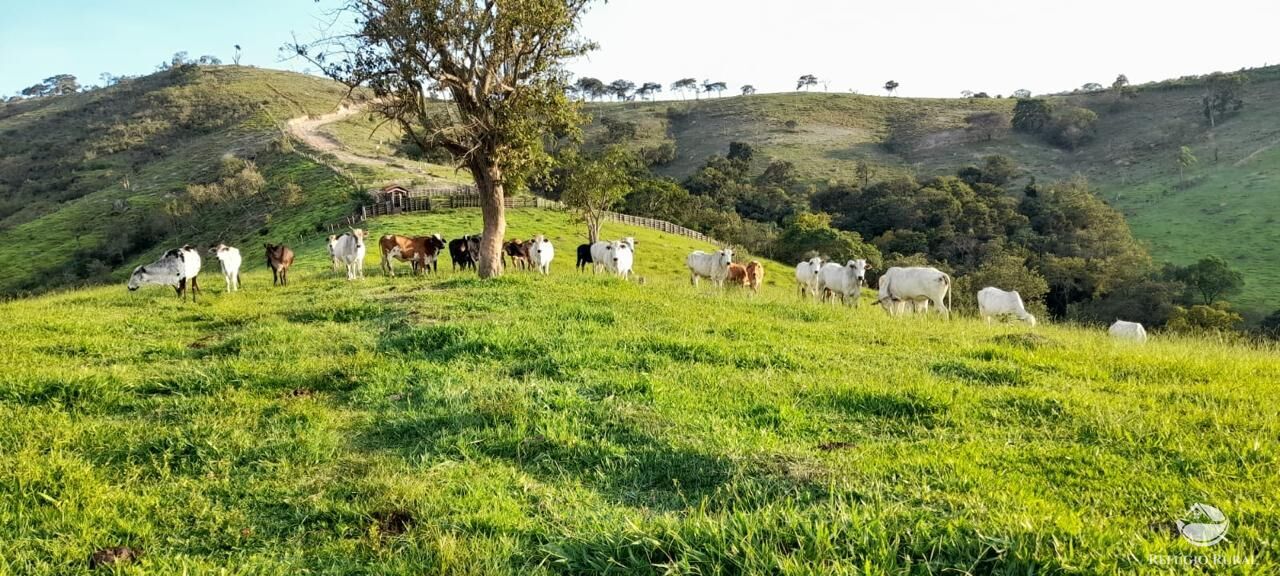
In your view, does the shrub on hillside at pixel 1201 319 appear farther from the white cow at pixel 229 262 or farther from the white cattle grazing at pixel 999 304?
the white cow at pixel 229 262

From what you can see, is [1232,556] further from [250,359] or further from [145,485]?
[250,359]

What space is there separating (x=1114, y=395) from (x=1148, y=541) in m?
4.18

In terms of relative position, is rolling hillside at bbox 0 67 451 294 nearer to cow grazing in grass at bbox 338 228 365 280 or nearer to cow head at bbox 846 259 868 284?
cow grazing in grass at bbox 338 228 365 280

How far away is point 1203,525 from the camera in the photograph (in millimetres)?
3682

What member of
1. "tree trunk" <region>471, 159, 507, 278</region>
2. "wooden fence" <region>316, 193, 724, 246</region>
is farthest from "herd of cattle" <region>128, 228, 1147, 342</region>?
"wooden fence" <region>316, 193, 724, 246</region>

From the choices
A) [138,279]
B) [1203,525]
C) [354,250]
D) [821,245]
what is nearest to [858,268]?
[354,250]

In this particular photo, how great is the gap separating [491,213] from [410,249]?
6192 mm

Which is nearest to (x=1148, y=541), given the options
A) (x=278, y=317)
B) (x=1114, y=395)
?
(x=1114, y=395)

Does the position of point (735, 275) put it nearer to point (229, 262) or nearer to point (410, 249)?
point (410, 249)

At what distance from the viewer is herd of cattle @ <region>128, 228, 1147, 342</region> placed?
1555cm

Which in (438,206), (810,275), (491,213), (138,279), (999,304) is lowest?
(999,304)

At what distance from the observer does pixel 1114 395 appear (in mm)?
6926

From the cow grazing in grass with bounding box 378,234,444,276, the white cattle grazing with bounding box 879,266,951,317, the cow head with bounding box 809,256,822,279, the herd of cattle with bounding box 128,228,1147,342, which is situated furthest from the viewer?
the cow grazing in grass with bounding box 378,234,444,276

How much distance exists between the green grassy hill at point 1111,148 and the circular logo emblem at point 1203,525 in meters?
55.7
